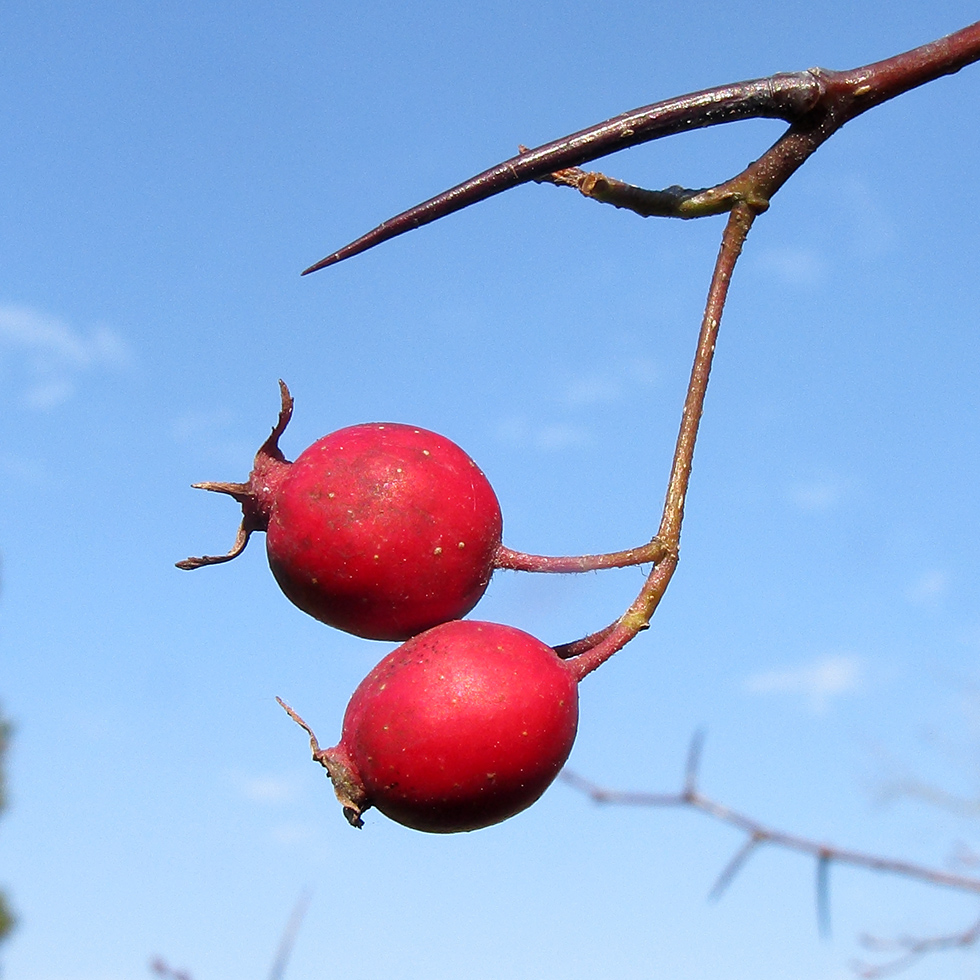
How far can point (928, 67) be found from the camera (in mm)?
1604

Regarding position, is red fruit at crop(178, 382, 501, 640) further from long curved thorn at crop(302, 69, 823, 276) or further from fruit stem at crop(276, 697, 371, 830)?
long curved thorn at crop(302, 69, 823, 276)

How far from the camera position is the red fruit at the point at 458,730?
1559mm

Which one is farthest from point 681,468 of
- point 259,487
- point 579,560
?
point 259,487

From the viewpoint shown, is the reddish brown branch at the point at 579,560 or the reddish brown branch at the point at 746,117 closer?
the reddish brown branch at the point at 746,117

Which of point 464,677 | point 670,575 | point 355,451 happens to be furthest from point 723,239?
point 464,677

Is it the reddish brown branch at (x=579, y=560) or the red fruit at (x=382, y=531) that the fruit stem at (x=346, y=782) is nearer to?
the red fruit at (x=382, y=531)

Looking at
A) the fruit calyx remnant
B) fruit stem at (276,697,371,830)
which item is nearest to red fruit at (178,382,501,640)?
the fruit calyx remnant

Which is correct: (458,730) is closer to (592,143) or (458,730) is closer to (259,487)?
(259,487)

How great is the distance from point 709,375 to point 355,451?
1.65 ft

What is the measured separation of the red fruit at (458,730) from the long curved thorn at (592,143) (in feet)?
1.76

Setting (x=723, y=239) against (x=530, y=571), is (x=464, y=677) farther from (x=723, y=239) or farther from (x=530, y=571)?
(x=723, y=239)

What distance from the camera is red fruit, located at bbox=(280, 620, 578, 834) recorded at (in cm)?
156

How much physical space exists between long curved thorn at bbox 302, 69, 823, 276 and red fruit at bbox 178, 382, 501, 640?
34cm

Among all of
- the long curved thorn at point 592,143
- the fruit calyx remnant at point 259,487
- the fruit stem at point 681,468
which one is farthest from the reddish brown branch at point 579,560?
the long curved thorn at point 592,143
